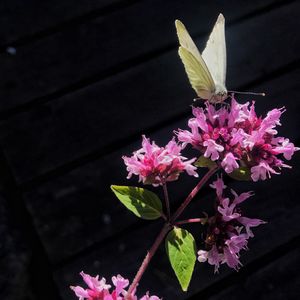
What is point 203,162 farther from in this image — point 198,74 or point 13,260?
point 13,260

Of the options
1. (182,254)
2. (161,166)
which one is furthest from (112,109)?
(182,254)

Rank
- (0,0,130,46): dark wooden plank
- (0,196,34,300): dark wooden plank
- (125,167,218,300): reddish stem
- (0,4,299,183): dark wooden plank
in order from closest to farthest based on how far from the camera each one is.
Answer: (125,167,218,300): reddish stem < (0,196,34,300): dark wooden plank < (0,4,299,183): dark wooden plank < (0,0,130,46): dark wooden plank

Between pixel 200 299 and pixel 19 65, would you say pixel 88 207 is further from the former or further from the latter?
pixel 19 65

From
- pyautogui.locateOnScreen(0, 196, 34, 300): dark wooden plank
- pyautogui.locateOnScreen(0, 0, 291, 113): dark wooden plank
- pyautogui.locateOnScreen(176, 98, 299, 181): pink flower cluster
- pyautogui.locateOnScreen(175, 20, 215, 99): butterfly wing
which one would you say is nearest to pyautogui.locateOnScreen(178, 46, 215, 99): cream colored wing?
pyautogui.locateOnScreen(175, 20, 215, 99): butterfly wing

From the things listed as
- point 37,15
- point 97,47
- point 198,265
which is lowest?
point 198,265

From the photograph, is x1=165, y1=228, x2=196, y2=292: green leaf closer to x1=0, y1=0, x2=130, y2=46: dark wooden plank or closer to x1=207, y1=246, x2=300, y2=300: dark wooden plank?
x1=207, y1=246, x2=300, y2=300: dark wooden plank

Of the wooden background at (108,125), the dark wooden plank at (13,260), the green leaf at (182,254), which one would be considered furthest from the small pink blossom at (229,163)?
the dark wooden plank at (13,260)

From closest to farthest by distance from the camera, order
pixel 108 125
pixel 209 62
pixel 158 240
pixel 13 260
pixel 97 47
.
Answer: pixel 158 240
pixel 209 62
pixel 13 260
pixel 108 125
pixel 97 47
